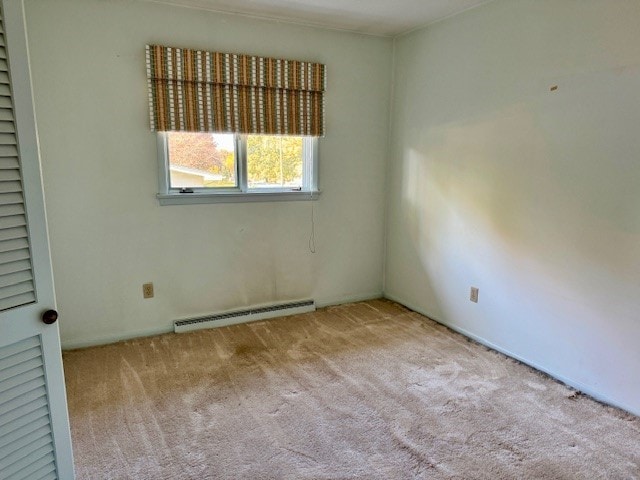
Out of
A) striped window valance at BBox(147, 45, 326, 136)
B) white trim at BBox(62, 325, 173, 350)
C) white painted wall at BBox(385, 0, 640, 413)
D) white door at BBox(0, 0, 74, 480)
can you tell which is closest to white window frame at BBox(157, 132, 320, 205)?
striped window valance at BBox(147, 45, 326, 136)

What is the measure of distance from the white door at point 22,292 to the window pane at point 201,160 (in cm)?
191

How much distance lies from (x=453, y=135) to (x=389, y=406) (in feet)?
6.55

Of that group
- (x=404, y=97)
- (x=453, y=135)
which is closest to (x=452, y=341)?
(x=453, y=135)

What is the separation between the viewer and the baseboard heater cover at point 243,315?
318 centimetres

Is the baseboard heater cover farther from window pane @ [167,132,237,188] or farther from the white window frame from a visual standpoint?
window pane @ [167,132,237,188]

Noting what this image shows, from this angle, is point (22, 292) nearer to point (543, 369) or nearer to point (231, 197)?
point (231, 197)

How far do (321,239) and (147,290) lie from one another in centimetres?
146

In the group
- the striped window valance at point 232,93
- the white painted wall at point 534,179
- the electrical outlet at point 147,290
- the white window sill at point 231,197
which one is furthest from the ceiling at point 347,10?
the electrical outlet at point 147,290

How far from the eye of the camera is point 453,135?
312 centimetres

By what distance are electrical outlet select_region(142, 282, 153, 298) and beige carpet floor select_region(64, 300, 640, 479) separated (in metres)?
0.34

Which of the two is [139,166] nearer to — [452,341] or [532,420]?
[452,341]

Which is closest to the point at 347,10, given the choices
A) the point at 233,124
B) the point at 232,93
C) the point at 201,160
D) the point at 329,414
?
the point at 232,93

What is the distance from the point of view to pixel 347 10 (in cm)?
293

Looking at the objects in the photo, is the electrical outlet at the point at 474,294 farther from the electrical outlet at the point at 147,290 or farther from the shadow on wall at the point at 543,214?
the electrical outlet at the point at 147,290
